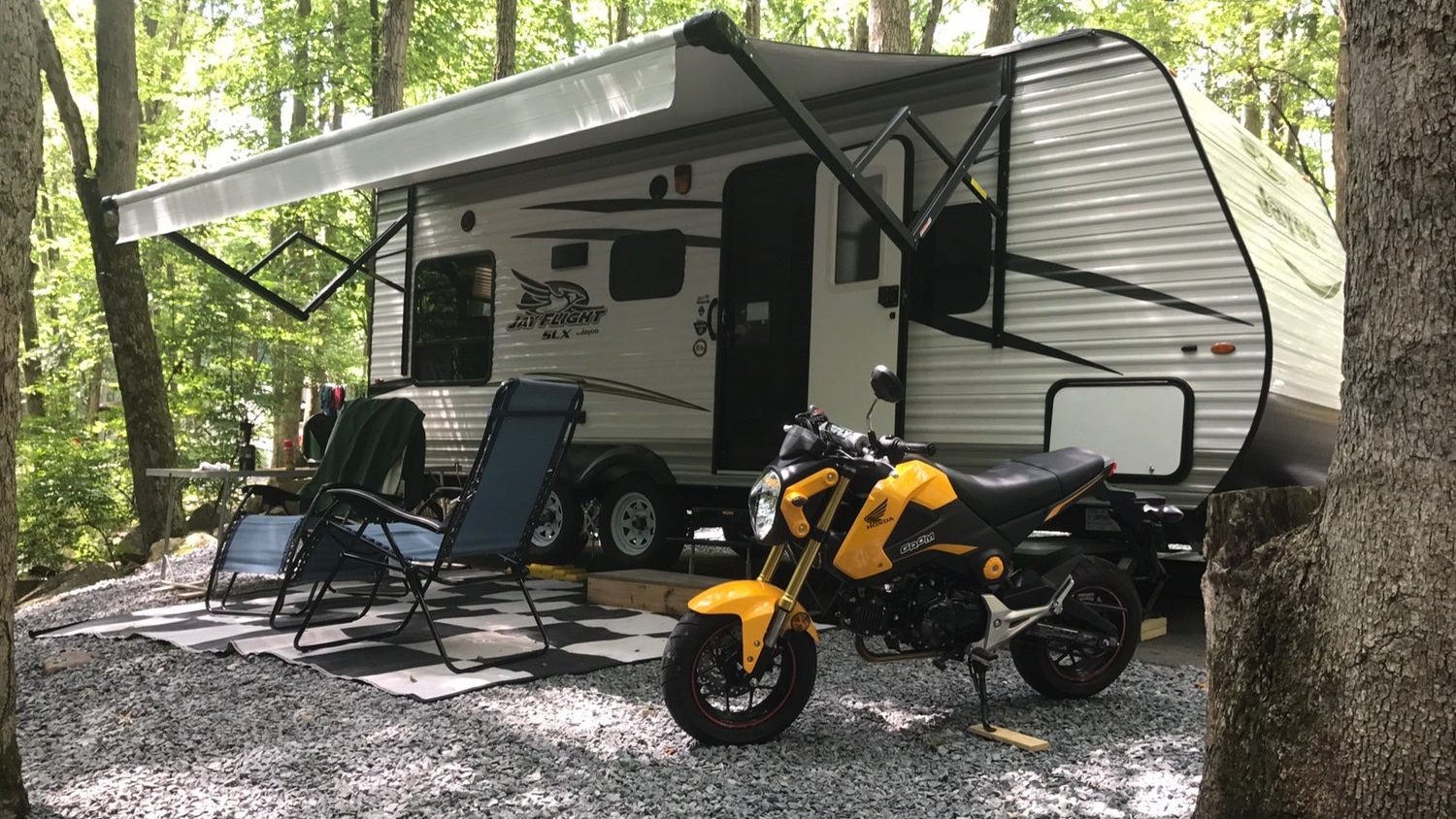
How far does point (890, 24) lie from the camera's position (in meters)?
9.05

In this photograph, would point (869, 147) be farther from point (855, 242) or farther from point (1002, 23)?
point (1002, 23)

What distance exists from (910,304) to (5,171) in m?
3.61

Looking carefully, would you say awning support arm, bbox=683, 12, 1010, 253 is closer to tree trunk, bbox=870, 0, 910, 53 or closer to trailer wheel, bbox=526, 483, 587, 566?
trailer wheel, bbox=526, 483, 587, 566

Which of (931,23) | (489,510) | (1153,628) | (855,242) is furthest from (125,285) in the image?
(931,23)

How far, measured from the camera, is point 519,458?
4094 millimetres

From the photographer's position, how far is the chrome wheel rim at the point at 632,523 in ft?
19.9

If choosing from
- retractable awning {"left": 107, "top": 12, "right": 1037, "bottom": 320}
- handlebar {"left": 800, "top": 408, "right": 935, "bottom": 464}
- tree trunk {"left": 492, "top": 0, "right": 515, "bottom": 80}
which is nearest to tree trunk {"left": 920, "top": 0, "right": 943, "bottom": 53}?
tree trunk {"left": 492, "top": 0, "right": 515, "bottom": 80}

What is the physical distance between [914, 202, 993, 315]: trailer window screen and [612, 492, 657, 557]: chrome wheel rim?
6.66 feet

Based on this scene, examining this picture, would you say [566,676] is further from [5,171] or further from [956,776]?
[5,171]

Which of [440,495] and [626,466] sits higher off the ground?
[626,466]

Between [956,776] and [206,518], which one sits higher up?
[956,776]

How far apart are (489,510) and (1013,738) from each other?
6.78 ft

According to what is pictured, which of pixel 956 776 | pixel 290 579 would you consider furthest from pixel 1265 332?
pixel 290 579

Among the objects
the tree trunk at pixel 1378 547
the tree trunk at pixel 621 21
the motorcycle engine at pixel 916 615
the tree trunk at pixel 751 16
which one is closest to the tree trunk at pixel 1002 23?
the tree trunk at pixel 751 16
